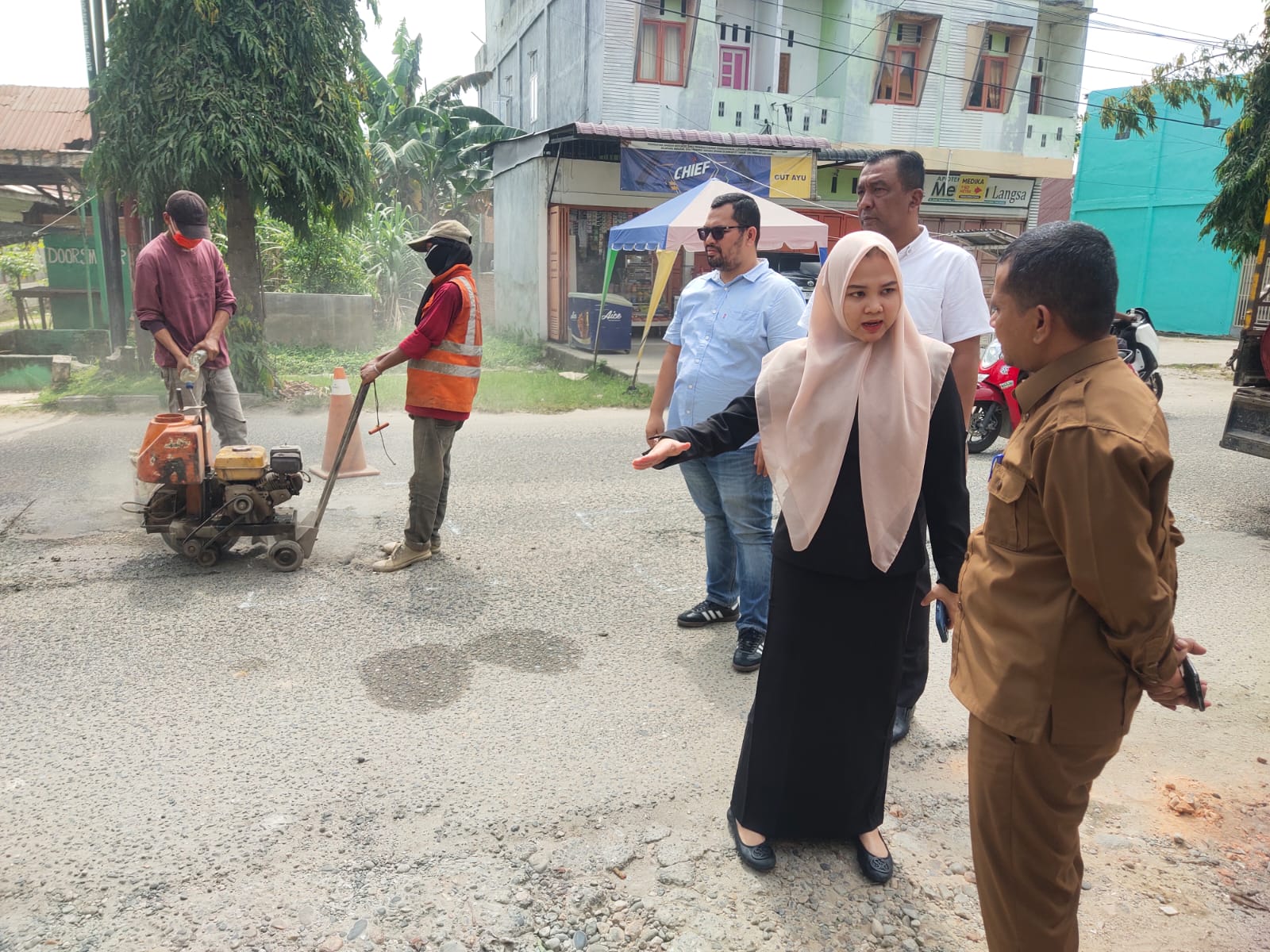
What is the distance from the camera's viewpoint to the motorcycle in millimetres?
10273

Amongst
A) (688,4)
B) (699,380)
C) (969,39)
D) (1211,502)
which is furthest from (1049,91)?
(699,380)

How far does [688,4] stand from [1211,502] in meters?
14.0

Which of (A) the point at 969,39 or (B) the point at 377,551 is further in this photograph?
(A) the point at 969,39

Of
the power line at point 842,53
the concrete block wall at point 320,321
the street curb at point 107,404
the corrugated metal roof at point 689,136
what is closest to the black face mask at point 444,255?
the street curb at point 107,404

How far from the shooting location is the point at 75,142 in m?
13.8

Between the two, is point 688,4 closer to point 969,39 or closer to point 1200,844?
point 969,39

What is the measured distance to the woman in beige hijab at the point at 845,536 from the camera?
8.05ft

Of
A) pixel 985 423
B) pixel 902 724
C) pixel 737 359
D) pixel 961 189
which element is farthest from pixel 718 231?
pixel 961 189

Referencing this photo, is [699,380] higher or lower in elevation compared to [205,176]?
lower

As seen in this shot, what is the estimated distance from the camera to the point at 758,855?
2.72 metres

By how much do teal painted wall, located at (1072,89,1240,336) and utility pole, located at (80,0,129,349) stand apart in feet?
70.7

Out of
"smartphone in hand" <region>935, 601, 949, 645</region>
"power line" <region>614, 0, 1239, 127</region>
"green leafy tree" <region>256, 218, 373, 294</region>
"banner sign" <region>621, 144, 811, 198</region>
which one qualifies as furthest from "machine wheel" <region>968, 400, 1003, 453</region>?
"green leafy tree" <region>256, 218, 373, 294</region>

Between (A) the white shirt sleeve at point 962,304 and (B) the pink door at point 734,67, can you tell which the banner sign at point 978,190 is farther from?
(A) the white shirt sleeve at point 962,304

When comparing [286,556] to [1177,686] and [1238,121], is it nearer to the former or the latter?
[1177,686]
